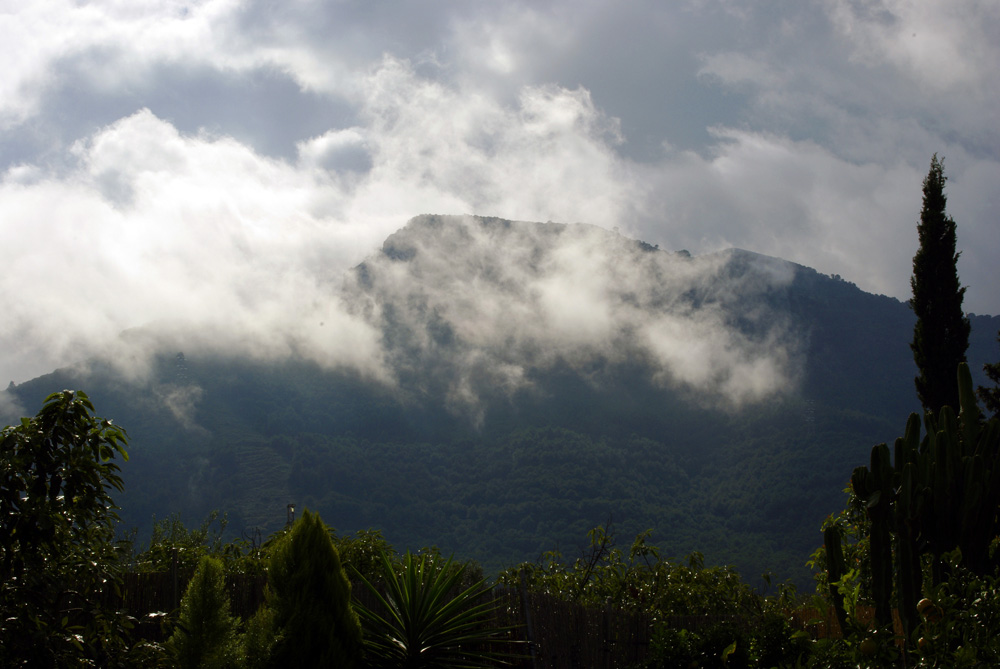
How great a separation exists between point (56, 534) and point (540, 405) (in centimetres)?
8947

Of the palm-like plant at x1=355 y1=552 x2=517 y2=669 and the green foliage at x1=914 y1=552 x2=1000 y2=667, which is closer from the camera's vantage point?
the green foliage at x1=914 y1=552 x2=1000 y2=667

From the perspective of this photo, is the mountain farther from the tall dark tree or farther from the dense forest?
the tall dark tree

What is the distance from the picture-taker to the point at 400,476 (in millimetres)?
80562

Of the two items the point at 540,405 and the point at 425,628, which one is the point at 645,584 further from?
the point at 540,405

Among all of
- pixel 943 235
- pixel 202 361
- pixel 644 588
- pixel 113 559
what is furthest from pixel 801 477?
pixel 202 361

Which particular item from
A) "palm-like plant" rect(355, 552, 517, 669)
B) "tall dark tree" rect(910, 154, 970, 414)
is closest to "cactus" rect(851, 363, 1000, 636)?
"palm-like plant" rect(355, 552, 517, 669)

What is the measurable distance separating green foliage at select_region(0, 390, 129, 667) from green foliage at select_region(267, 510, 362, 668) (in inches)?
39.6

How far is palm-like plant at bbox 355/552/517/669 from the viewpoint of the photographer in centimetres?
595

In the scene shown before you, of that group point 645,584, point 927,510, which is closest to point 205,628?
point 645,584

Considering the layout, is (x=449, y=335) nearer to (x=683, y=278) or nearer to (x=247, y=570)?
(x=683, y=278)

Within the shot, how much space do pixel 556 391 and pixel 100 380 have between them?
5567 cm

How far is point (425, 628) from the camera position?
19.9 ft

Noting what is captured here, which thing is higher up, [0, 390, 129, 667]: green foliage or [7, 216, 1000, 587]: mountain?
[7, 216, 1000, 587]: mountain

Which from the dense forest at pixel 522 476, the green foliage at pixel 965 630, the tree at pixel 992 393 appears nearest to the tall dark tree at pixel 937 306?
the tree at pixel 992 393
